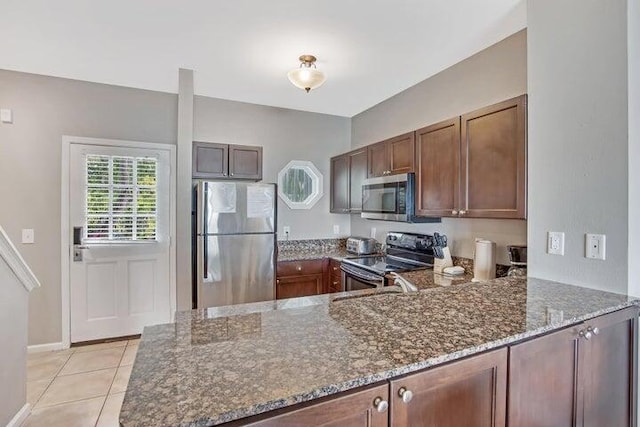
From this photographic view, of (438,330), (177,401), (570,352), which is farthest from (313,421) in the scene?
(570,352)

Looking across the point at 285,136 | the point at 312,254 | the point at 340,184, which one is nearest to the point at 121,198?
the point at 285,136

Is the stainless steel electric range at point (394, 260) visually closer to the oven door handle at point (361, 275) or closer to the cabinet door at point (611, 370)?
the oven door handle at point (361, 275)

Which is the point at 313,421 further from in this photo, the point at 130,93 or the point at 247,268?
the point at 130,93

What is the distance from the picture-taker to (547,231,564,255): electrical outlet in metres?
1.79

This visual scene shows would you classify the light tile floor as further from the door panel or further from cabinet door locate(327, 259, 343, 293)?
cabinet door locate(327, 259, 343, 293)

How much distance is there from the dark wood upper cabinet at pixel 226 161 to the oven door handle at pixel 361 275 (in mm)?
1340

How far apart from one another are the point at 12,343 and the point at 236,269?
1.60 meters

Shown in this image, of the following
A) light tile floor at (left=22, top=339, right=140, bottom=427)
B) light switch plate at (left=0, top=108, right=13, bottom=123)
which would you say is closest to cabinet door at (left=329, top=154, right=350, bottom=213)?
light tile floor at (left=22, top=339, right=140, bottom=427)

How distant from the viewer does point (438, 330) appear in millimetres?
1106

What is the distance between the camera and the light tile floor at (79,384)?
218 cm

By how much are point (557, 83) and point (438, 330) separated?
156cm

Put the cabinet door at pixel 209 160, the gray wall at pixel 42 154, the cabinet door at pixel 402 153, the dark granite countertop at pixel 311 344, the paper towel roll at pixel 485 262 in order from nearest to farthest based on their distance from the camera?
the dark granite countertop at pixel 311 344 → the paper towel roll at pixel 485 262 → the cabinet door at pixel 402 153 → the gray wall at pixel 42 154 → the cabinet door at pixel 209 160

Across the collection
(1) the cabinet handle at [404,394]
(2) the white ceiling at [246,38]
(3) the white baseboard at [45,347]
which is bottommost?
(3) the white baseboard at [45,347]

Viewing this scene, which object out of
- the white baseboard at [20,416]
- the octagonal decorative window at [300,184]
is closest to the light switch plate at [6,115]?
the white baseboard at [20,416]
